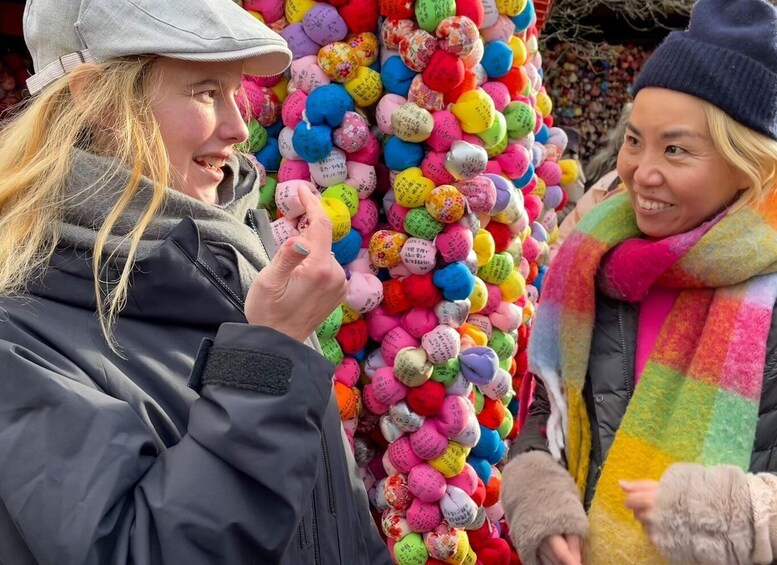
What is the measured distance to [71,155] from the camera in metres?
1.06

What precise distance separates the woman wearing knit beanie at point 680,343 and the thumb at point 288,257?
75 cm

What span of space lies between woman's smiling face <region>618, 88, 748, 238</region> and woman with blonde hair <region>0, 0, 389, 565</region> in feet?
2.30

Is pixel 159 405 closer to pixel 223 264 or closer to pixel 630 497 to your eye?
pixel 223 264

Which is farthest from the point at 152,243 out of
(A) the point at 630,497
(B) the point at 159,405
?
(A) the point at 630,497

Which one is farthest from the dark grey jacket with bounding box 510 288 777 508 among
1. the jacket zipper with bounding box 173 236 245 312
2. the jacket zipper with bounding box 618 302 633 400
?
the jacket zipper with bounding box 173 236 245 312

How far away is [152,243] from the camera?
1.06 meters

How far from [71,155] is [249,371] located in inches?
16.4

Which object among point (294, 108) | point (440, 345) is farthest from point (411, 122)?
point (440, 345)

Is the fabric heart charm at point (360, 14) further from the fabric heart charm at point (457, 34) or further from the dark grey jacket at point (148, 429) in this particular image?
the dark grey jacket at point (148, 429)

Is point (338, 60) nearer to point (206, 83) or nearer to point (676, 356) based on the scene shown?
point (206, 83)

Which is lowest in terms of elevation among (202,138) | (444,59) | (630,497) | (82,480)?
(630,497)

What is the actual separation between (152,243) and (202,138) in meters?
0.20

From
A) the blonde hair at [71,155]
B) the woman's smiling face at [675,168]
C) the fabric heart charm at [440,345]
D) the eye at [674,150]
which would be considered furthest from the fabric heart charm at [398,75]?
the blonde hair at [71,155]

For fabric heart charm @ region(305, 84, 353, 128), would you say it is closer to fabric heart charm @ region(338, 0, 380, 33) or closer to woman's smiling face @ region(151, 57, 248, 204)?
fabric heart charm @ region(338, 0, 380, 33)
